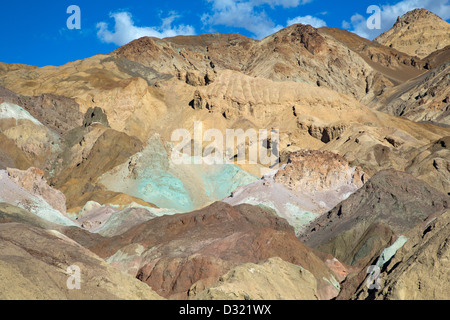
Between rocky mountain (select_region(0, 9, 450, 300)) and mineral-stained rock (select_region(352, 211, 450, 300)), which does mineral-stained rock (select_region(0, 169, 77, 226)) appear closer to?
rocky mountain (select_region(0, 9, 450, 300))

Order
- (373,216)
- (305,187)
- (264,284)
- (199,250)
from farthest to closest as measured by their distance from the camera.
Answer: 1. (305,187)
2. (373,216)
3. (199,250)
4. (264,284)

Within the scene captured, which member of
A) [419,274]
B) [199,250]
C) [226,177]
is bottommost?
[419,274]

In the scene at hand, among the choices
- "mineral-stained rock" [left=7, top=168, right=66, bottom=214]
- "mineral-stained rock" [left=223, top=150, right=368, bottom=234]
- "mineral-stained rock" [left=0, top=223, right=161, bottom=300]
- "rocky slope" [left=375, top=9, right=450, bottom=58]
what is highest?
"rocky slope" [left=375, top=9, right=450, bottom=58]

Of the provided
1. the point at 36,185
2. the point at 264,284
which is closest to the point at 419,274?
the point at 264,284

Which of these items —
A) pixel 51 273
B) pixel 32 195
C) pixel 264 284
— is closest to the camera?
pixel 51 273

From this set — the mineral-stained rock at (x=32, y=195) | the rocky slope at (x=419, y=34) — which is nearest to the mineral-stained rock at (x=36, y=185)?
the mineral-stained rock at (x=32, y=195)

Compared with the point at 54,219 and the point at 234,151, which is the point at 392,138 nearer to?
the point at 234,151

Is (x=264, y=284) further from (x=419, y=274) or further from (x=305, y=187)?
(x=305, y=187)

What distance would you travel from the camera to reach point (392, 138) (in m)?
76.3

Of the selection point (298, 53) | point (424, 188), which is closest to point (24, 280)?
point (424, 188)

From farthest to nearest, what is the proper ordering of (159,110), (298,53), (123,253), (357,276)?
1. (298,53)
2. (159,110)
3. (123,253)
4. (357,276)

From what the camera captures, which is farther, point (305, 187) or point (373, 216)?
point (305, 187)

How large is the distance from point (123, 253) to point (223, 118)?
58.4 m

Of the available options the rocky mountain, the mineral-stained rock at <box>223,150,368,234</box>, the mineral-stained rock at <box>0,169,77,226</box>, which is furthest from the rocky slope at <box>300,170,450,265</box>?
the mineral-stained rock at <box>0,169,77,226</box>
